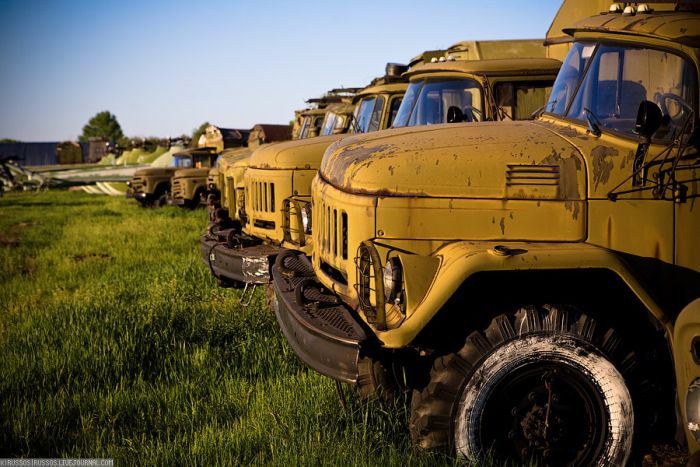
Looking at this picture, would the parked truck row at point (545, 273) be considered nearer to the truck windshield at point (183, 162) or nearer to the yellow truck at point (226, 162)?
the yellow truck at point (226, 162)

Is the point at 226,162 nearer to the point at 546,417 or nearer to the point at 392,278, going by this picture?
the point at 392,278

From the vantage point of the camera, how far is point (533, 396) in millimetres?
3742

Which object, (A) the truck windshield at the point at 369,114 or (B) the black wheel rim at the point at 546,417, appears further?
(A) the truck windshield at the point at 369,114

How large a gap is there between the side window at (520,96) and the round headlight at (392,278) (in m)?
3.19

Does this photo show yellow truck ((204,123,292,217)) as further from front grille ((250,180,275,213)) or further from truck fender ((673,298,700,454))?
truck fender ((673,298,700,454))

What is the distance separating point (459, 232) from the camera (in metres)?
3.89

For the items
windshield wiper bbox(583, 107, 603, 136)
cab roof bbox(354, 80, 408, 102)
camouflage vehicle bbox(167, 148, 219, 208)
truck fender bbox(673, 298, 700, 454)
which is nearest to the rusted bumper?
truck fender bbox(673, 298, 700, 454)

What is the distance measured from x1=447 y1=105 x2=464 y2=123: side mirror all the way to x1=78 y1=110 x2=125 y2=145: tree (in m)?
117

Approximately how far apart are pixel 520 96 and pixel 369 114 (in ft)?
7.24

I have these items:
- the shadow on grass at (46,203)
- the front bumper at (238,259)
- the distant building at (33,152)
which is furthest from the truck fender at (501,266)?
the distant building at (33,152)

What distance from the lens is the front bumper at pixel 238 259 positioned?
21.5 ft

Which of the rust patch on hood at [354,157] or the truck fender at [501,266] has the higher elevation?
the rust patch on hood at [354,157]

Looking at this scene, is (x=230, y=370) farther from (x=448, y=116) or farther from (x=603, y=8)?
(x=603, y=8)

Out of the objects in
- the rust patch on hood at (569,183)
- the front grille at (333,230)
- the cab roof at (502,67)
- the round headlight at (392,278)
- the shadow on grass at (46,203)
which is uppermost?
the cab roof at (502,67)
